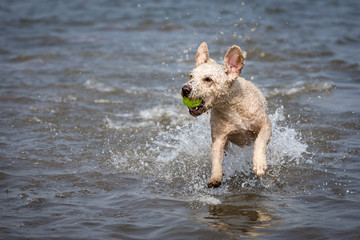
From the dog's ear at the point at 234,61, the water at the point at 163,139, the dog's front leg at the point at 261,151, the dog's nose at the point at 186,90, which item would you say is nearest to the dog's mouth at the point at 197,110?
the dog's nose at the point at 186,90

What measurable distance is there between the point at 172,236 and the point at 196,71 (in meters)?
1.63

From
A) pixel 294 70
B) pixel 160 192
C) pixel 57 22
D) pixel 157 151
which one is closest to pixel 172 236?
pixel 160 192

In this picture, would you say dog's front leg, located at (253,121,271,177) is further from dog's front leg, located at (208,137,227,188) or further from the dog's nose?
the dog's nose

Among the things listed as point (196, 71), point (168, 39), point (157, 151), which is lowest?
point (157, 151)

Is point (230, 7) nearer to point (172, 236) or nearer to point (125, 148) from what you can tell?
point (125, 148)

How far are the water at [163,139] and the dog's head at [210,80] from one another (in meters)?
1.15

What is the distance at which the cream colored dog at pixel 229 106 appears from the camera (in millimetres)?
4941

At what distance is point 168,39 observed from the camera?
15.4 meters

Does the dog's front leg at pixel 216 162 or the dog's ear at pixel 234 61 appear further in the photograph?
the dog's front leg at pixel 216 162

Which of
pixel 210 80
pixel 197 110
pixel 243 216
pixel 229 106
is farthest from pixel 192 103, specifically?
pixel 243 216

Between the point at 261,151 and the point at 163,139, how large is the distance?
2.73m

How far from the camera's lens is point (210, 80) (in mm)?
4941

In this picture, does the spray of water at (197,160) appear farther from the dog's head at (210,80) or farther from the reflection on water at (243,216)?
the dog's head at (210,80)

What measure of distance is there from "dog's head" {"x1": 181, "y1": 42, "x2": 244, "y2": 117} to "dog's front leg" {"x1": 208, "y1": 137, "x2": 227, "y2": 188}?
52cm
